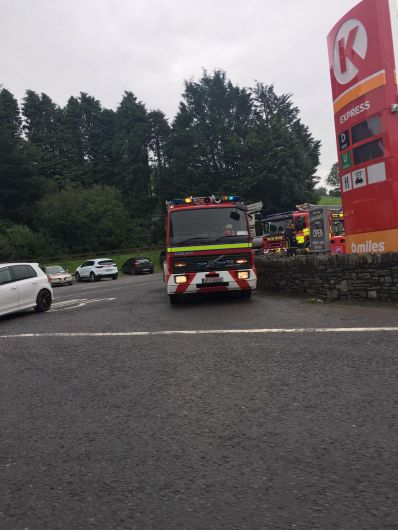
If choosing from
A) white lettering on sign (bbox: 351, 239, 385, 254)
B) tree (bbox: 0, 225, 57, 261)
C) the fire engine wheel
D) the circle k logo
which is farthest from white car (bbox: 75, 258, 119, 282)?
the circle k logo

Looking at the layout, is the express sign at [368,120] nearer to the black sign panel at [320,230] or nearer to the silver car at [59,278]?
the black sign panel at [320,230]

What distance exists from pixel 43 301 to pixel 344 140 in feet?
29.8

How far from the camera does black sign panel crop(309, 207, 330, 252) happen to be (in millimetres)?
12906

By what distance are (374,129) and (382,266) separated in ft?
10.3

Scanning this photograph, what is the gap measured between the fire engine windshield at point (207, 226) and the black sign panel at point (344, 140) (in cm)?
317

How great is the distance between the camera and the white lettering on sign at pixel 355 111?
10099 mm

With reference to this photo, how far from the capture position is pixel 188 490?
2576 millimetres

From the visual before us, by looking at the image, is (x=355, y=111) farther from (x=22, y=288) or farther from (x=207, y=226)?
(x=22, y=288)

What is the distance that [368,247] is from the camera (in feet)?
34.1

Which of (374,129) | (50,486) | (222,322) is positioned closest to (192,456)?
(50,486)

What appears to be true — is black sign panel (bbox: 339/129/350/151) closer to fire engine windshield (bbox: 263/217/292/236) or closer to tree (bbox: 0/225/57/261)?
fire engine windshield (bbox: 263/217/292/236)

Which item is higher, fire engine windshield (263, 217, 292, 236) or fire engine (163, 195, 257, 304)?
fire engine windshield (263, 217, 292, 236)

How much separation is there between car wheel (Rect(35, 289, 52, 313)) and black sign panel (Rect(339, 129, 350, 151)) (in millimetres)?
8864

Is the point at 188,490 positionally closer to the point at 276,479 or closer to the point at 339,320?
the point at 276,479
